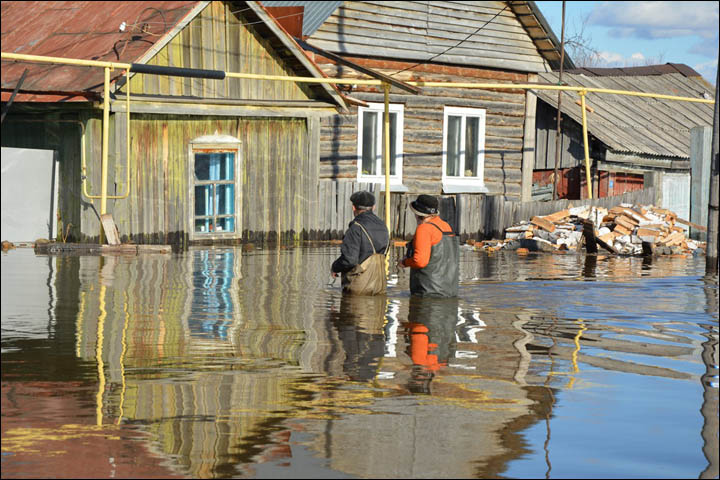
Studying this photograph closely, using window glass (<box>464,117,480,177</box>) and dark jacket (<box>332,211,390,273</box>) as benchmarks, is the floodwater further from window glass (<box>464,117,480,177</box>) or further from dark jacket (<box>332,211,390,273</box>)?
window glass (<box>464,117,480,177</box>)

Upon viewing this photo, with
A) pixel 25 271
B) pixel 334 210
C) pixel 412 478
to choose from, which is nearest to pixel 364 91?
pixel 334 210

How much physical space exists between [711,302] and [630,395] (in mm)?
6003

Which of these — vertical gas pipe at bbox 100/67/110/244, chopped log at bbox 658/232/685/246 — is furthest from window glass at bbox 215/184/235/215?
chopped log at bbox 658/232/685/246

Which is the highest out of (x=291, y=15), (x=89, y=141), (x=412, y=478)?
(x=291, y=15)

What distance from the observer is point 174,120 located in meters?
19.8

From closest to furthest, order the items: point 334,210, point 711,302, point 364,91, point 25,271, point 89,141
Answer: point 711,302, point 25,271, point 89,141, point 334,210, point 364,91

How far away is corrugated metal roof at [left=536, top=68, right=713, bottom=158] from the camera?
2769cm

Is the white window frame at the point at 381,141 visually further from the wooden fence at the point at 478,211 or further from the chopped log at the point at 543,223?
the chopped log at the point at 543,223

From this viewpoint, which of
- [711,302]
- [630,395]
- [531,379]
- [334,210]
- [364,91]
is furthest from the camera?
[364,91]

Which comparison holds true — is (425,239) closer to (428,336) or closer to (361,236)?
(361,236)

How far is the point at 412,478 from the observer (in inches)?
213

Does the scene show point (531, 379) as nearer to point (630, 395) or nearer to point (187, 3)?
point (630, 395)

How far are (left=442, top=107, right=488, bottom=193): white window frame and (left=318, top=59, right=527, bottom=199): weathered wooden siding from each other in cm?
12

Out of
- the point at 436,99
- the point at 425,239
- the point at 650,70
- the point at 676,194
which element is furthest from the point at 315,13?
the point at 650,70
